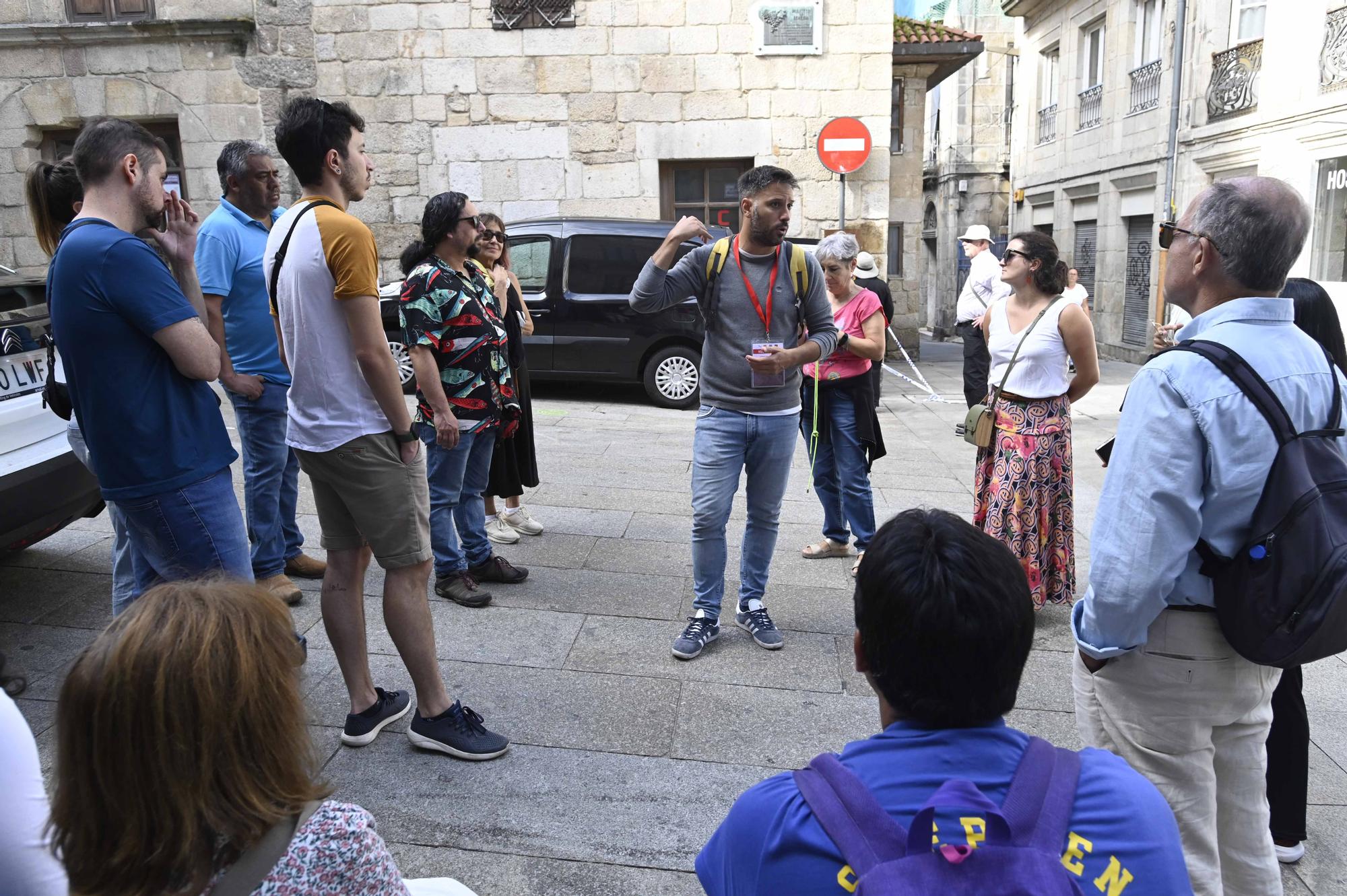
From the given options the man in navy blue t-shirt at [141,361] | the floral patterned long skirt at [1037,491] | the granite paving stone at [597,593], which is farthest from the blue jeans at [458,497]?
the floral patterned long skirt at [1037,491]

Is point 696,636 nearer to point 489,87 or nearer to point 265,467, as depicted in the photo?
Result: point 265,467

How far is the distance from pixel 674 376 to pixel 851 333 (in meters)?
5.17

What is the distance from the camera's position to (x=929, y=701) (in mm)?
1272

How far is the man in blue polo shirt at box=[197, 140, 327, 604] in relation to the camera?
4.02 meters

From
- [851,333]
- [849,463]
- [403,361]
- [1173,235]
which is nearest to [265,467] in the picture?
[849,463]

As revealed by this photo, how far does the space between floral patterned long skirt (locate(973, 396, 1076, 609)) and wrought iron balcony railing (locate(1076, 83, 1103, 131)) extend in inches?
676

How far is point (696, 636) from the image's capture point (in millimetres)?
3855

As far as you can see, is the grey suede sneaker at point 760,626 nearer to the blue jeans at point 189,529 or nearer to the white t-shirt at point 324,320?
the white t-shirt at point 324,320

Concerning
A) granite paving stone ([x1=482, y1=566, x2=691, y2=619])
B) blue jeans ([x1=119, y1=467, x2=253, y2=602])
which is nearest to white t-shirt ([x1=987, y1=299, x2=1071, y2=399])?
granite paving stone ([x1=482, y1=566, x2=691, y2=619])

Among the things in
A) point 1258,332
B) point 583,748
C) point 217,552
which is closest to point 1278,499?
point 1258,332

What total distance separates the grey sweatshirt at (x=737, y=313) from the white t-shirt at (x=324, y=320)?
123 cm

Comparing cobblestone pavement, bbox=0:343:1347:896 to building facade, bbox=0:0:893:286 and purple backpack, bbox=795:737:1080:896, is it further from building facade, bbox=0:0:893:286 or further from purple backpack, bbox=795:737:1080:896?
building facade, bbox=0:0:893:286

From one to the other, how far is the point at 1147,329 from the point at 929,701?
698 inches

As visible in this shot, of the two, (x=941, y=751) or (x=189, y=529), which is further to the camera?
(x=189, y=529)
